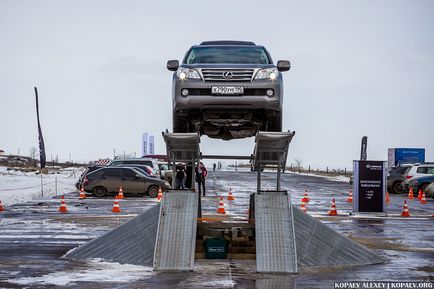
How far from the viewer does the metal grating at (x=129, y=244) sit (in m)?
11.0

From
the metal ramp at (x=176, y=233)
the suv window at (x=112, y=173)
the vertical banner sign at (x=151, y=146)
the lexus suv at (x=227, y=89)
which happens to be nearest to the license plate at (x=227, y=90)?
the lexus suv at (x=227, y=89)

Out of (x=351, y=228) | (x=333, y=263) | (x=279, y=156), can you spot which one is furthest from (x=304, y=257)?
(x=351, y=228)

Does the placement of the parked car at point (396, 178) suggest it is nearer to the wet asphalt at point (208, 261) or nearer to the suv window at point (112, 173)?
the wet asphalt at point (208, 261)

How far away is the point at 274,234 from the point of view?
10.4m

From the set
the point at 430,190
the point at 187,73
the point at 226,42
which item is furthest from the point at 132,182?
the point at 187,73

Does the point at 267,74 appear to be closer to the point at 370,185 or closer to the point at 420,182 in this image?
the point at 370,185

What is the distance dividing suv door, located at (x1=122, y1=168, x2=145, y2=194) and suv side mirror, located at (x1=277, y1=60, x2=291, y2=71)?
19.6 meters

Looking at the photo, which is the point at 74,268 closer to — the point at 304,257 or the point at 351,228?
the point at 304,257

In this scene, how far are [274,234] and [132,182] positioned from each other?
69.1ft

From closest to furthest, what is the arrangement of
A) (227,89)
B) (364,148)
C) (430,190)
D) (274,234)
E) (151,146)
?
1. (274,234)
2. (227,89)
3. (430,190)
4. (364,148)
5. (151,146)

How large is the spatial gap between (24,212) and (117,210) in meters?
3.06

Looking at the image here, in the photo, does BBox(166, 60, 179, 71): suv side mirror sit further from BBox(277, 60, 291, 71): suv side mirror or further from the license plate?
BBox(277, 60, 291, 71): suv side mirror

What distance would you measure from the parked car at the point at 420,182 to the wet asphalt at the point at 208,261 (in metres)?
9.74

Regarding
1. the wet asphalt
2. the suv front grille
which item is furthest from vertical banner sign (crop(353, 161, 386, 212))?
the suv front grille
